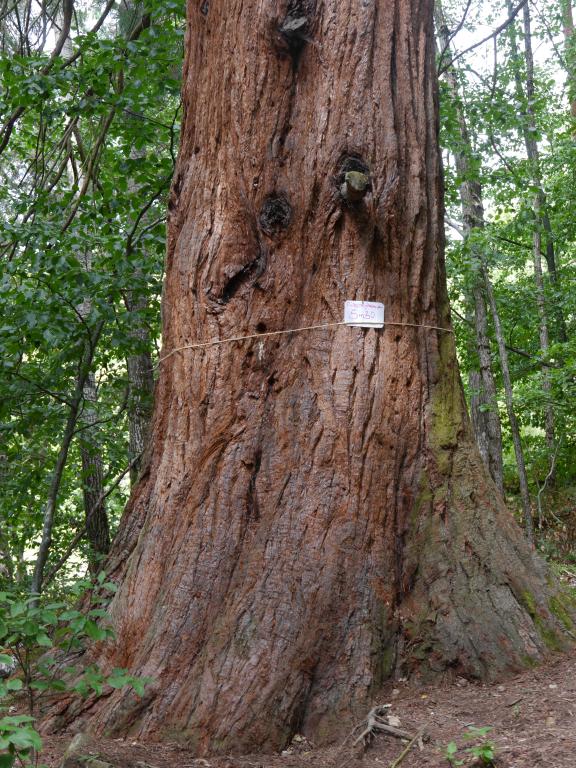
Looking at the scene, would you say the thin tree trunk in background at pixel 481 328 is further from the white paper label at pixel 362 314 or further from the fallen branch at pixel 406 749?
the fallen branch at pixel 406 749

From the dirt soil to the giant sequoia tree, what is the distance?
0.10 meters

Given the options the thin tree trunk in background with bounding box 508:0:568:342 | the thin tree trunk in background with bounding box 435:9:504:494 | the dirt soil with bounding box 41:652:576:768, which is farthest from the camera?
the thin tree trunk in background with bounding box 435:9:504:494

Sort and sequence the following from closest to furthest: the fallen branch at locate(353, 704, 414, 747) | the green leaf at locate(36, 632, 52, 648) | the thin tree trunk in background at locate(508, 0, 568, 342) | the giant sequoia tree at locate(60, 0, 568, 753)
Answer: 1. the green leaf at locate(36, 632, 52, 648)
2. the fallen branch at locate(353, 704, 414, 747)
3. the giant sequoia tree at locate(60, 0, 568, 753)
4. the thin tree trunk in background at locate(508, 0, 568, 342)

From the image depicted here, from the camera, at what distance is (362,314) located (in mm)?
3846

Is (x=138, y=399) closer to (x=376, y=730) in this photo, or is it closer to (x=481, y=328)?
(x=481, y=328)

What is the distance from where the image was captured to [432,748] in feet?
9.83

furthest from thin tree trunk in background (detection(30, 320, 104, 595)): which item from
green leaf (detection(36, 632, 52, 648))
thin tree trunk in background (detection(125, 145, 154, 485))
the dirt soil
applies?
green leaf (detection(36, 632, 52, 648))

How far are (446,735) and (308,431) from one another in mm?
1461

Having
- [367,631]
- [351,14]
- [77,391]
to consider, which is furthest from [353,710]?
[77,391]

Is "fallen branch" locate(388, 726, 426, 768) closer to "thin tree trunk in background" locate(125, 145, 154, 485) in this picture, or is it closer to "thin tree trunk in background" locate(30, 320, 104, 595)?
"thin tree trunk in background" locate(30, 320, 104, 595)

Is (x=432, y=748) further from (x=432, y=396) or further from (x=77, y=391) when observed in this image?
(x=77, y=391)

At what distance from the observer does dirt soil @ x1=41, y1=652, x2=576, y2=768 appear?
2889mm

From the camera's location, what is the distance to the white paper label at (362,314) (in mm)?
3832

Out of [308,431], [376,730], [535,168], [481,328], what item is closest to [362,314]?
[308,431]
